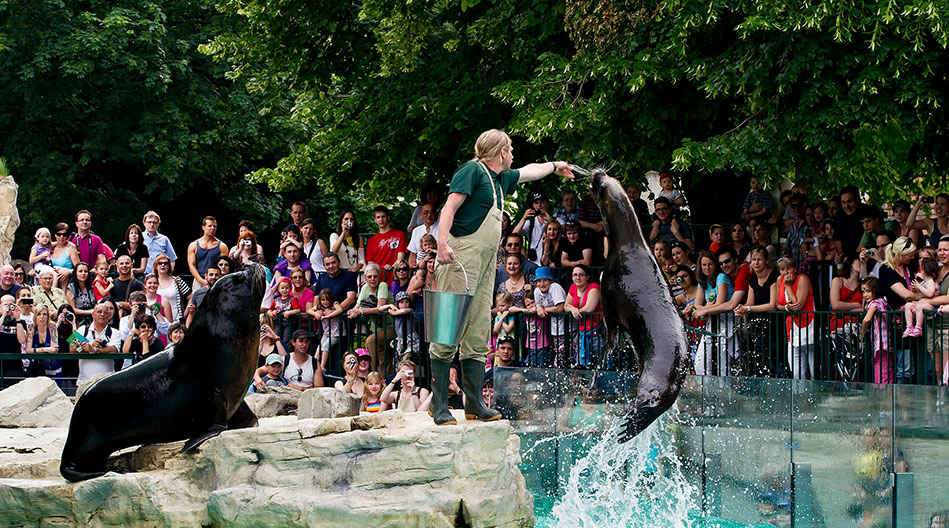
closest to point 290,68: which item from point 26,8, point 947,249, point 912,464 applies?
point 26,8

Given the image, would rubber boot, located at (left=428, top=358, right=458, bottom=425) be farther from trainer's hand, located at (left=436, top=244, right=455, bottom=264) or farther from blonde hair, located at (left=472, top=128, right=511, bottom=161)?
blonde hair, located at (left=472, top=128, right=511, bottom=161)

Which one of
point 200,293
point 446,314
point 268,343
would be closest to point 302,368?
point 268,343

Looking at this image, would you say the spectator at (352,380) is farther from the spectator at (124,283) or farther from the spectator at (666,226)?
the spectator at (666,226)

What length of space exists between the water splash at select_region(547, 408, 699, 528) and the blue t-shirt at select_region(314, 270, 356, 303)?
12.6ft

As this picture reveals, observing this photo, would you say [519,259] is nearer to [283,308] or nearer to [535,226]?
[535,226]

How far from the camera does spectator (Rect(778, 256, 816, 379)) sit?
1147 centimetres

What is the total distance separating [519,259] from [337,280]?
8.11ft

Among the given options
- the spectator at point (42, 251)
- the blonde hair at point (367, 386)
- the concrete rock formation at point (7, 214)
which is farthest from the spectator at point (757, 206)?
the concrete rock formation at point (7, 214)

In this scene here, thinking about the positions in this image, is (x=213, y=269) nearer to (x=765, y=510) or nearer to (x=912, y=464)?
(x=765, y=510)

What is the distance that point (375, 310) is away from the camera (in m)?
13.2

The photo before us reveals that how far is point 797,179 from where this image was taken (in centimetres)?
1255

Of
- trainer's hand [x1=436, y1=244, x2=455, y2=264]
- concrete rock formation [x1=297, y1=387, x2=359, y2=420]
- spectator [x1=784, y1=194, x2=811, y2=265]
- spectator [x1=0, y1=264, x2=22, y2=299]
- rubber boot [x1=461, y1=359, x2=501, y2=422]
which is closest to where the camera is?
trainer's hand [x1=436, y1=244, x2=455, y2=264]

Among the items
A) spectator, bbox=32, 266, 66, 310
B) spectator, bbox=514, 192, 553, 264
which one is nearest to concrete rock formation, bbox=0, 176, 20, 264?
spectator, bbox=32, 266, 66, 310

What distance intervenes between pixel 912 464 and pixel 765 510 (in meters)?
1.63
